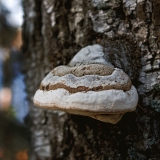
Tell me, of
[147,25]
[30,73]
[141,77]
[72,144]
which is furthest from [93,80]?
[30,73]

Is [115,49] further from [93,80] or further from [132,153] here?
[132,153]

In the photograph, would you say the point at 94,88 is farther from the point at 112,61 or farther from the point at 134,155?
the point at 134,155

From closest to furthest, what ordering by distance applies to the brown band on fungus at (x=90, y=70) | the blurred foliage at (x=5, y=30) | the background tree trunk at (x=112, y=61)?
the brown band on fungus at (x=90, y=70) < the background tree trunk at (x=112, y=61) < the blurred foliage at (x=5, y=30)

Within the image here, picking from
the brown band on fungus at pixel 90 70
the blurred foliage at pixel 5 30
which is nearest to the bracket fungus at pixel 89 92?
the brown band on fungus at pixel 90 70

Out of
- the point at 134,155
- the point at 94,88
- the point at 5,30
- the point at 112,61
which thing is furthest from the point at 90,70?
the point at 5,30

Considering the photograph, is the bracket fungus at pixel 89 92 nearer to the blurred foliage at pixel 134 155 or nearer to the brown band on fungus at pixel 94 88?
the brown band on fungus at pixel 94 88

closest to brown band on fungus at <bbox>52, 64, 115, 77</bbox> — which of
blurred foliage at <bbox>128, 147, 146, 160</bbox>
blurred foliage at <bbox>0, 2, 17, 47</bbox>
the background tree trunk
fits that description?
the background tree trunk

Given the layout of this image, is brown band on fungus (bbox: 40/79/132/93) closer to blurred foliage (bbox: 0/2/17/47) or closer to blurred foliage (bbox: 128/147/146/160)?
blurred foliage (bbox: 128/147/146/160)
